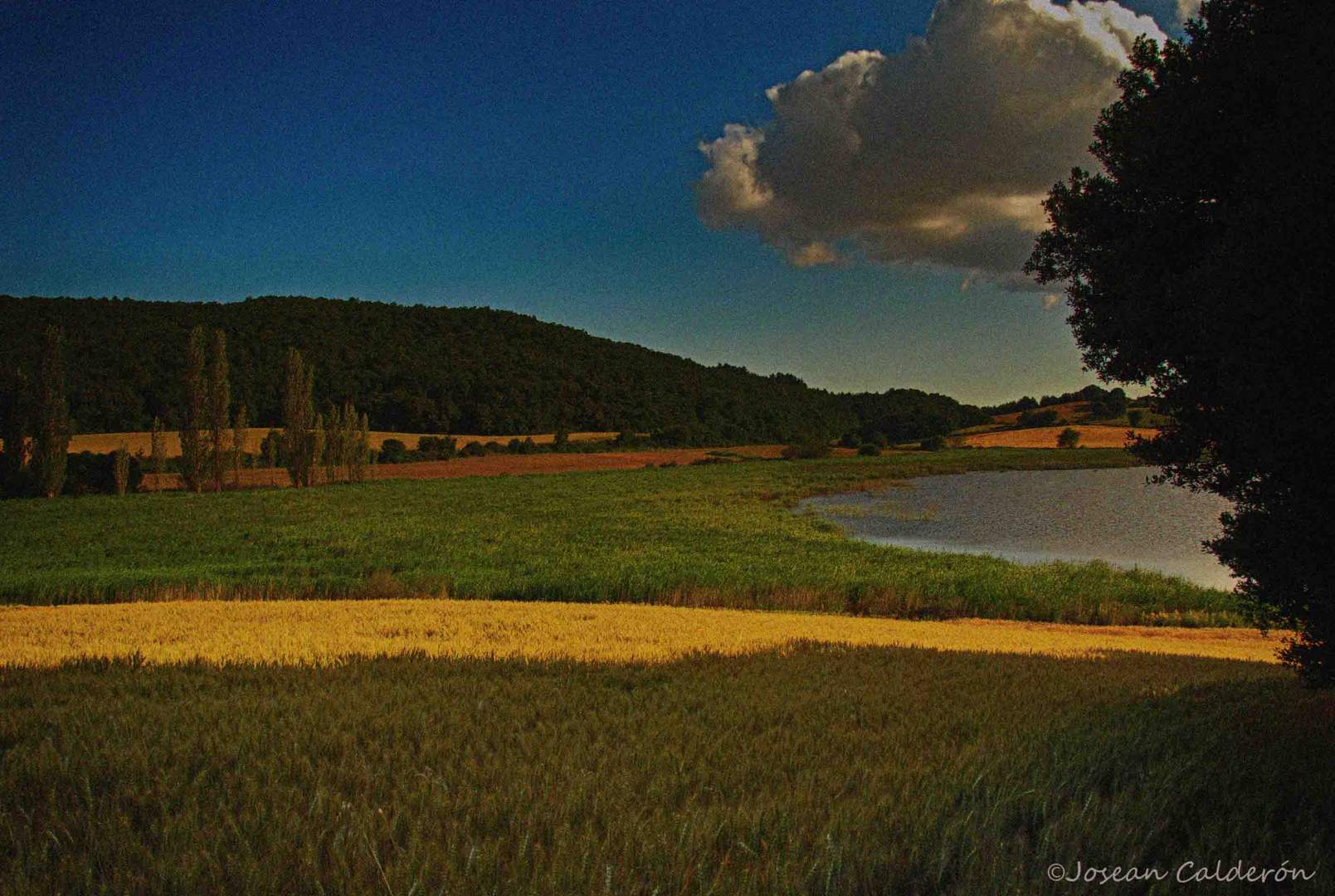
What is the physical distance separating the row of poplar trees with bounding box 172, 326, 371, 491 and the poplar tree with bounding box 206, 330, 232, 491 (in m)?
0.07

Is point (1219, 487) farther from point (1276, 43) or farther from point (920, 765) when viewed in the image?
point (920, 765)

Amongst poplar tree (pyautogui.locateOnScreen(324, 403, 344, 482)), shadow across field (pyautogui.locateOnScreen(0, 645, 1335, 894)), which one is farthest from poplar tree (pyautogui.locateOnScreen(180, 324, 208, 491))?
shadow across field (pyautogui.locateOnScreen(0, 645, 1335, 894))

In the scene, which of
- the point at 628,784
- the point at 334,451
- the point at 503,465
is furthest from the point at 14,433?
the point at 628,784

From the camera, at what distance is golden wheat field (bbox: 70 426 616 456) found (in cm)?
7925

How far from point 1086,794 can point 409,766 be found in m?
3.60

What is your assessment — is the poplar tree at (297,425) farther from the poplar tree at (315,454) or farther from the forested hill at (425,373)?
the forested hill at (425,373)

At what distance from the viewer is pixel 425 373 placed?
400 ft

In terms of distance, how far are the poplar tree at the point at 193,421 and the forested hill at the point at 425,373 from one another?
518 inches

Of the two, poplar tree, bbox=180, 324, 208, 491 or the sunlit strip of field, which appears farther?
poplar tree, bbox=180, 324, 208, 491

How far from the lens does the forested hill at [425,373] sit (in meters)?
93.9

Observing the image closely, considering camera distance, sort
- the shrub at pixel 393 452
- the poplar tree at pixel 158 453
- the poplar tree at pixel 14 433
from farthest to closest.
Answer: the shrub at pixel 393 452 → the poplar tree at pixel 158 453 → the poplar tree at pixel 14 433

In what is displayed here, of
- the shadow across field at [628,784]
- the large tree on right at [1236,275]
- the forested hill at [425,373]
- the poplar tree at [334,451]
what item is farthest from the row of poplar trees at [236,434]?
the large tree on right at [1236,275]

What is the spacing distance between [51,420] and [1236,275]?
72.4 m

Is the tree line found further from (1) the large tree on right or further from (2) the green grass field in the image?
(1) the large tree on right
